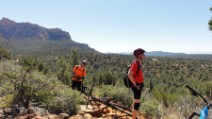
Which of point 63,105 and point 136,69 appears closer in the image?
point 136,69

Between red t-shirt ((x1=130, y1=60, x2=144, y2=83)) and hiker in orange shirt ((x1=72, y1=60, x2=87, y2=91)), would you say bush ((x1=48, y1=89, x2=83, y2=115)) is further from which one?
hiker in orange shirt ((x1=72, y1=60, x2=87, y2=91))

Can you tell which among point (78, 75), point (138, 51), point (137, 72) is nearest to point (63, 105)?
point (137, 72)

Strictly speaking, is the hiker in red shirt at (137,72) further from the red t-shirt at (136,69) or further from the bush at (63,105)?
the bush at (63,105)

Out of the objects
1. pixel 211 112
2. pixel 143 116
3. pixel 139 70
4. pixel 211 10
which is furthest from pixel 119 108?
pixel 211 10

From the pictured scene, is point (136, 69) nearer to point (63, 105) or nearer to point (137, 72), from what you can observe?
point (137, 72)

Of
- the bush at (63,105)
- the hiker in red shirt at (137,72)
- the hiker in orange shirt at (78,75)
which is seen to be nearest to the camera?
the hiker in red shirt at (137,72)

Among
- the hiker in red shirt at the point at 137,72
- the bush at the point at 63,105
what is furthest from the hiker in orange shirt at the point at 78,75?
the hiker in red shirt at the point at 137,72

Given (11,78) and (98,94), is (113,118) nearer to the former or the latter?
(11,78)

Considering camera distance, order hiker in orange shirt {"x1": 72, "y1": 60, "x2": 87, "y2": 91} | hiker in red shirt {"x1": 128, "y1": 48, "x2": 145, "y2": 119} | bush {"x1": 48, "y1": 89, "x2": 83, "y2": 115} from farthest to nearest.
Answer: hiker in orange shirt {"x1": 72, "y1": 60, "x2": 87, "y2": 91} < bush {"x1": 48, "y1": 89, "x2": 83, "y2": 115} < hiker in red shirt {"x1": 128, "y1": 48, "x2": 145, "y2": 119}

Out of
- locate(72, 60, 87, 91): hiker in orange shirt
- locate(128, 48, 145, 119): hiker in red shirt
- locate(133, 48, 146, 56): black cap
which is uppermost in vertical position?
locate(133, 48, 146, 56): black cap

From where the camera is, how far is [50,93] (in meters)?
8.40

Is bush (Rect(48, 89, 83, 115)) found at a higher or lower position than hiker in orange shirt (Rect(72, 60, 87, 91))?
lower

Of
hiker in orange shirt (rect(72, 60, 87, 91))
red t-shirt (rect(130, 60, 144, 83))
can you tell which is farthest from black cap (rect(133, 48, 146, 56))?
hiker in orange shirt (rect(72, 60, 87, 91))

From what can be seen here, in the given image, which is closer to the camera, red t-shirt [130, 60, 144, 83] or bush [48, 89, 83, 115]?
red t-shirt [130, 60, 144, 83]
